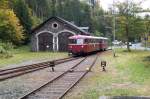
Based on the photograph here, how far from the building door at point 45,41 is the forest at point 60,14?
18.5 ft

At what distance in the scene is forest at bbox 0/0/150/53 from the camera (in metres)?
65.2

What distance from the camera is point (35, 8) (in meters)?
118

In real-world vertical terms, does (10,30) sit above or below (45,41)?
above

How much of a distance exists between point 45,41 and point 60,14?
6382 cm

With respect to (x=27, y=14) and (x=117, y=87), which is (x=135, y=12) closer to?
(x=27, y=14)

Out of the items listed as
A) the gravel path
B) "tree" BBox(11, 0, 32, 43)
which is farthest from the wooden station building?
the gravel path

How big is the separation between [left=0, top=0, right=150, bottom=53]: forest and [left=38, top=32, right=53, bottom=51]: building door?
5.65 metres

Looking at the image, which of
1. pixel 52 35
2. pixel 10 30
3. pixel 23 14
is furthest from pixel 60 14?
pixel 52 35

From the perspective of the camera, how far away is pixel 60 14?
425 feet

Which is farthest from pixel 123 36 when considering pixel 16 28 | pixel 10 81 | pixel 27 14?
pixel 10 81

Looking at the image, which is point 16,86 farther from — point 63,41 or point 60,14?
point 60,14

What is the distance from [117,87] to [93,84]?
163cm

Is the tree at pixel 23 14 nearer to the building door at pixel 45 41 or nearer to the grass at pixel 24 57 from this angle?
the building door at pixel 45 41

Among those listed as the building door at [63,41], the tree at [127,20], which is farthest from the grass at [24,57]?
the tree at [127,20]
